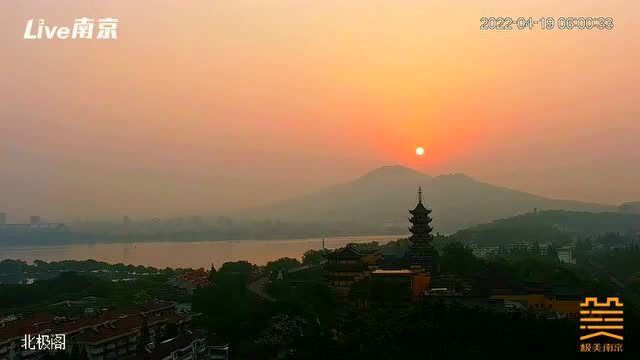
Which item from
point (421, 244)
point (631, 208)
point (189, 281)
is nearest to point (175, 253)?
point (189, 281)

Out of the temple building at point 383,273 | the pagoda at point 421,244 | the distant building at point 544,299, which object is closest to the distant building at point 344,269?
the temple building at point 383,273

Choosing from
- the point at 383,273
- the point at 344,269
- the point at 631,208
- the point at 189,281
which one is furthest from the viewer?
the point at 631,208

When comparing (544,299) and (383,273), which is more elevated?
(383,273)

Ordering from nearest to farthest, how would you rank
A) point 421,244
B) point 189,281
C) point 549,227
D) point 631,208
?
point 421,244 < point 189,281 < point 549,227 < point 631,208

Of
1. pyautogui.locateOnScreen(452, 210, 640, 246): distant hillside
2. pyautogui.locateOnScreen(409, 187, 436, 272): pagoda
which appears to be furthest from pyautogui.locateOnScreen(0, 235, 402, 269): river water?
pyautogui.locateOnScreen(409, 187, 436, 272): pagoda

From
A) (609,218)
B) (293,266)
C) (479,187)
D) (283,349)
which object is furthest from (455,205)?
(283,349)

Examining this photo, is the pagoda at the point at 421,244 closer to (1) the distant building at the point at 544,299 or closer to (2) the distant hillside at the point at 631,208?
(1) the distant building at the point at 544,299

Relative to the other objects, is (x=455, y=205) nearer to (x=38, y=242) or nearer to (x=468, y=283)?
(x=38, y=242)

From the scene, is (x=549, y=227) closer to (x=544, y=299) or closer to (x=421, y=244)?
(x=421, y=244)

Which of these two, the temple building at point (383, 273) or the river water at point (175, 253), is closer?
the temple building at point (383, 273)

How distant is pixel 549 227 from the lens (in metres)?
46.2

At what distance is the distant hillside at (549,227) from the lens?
126 feet

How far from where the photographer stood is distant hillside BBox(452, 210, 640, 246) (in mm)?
38344

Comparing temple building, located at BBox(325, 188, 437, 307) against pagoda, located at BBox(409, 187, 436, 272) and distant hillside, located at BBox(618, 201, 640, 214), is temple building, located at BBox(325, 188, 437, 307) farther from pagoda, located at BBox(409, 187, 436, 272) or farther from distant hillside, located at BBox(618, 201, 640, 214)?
distant hillside, located at BBox(618, 201, 640, 214)
